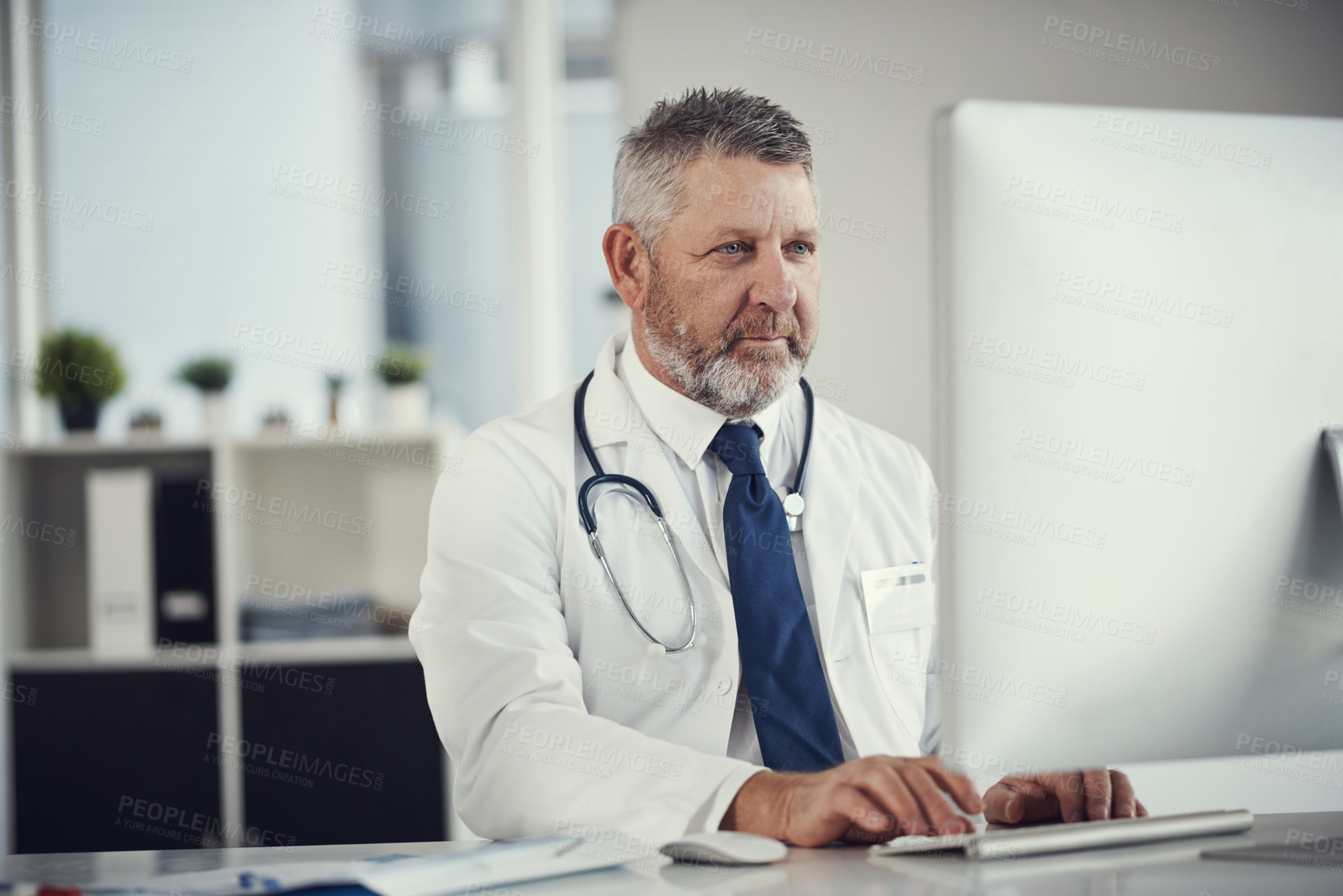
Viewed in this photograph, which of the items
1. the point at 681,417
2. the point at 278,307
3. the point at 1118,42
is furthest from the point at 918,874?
the point at 278,307

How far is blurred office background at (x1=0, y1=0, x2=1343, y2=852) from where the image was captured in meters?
2.73

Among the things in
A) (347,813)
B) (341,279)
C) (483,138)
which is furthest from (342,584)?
(483,138)

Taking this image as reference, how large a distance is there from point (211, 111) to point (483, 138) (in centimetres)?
86

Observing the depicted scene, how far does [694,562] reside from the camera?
1.38 meters

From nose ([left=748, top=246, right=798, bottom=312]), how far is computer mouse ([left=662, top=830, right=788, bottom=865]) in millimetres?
810

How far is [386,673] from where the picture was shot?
2.77 meters

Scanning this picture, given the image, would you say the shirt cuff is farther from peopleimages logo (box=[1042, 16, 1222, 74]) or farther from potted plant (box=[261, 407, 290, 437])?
potted plant (box=[261, 407, 290, 437])

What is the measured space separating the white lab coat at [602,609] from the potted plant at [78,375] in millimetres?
1853

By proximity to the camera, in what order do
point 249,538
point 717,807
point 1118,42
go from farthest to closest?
point 249,538 → point 1118,42 → point 717,807

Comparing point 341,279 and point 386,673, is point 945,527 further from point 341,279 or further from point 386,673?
point 341,279

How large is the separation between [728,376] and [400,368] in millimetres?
1671

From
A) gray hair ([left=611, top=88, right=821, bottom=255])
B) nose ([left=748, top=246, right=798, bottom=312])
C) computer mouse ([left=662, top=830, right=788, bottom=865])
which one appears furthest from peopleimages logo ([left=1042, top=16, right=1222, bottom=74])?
computer mouse ([left=662, top=830, right=788, bottom=865])

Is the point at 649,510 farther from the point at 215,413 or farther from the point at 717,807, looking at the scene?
the point at 215,413

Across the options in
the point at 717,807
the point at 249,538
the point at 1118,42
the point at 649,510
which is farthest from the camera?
the point at 249,538
